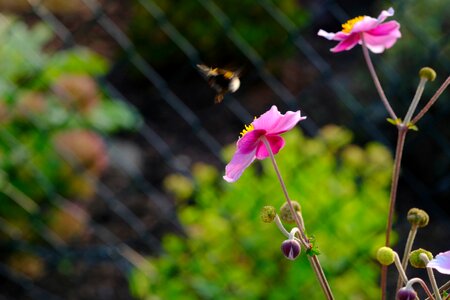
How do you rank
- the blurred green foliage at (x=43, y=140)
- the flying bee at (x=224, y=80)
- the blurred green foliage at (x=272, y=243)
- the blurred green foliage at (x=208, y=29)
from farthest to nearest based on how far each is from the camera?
the blurred green foliage at (x=208, y=29)
the blurred green foliage at (x=43, y=140)
the blurred green foliage at (x=272, y=243)
the flying bee at (x=224, y=80)

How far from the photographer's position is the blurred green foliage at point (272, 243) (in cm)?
182

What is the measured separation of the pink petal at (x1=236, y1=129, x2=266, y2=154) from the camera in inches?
27.1

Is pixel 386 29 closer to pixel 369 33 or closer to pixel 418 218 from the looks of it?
pixel 369 33

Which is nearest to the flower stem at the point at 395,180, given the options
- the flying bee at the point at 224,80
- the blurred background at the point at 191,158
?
the flying bee at the point at 224,80

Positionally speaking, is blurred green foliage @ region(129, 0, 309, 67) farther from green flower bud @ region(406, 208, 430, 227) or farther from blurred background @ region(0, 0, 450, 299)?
green flower bud @ region(406, 208, 430, 227)

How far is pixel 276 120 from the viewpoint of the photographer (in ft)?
2.25

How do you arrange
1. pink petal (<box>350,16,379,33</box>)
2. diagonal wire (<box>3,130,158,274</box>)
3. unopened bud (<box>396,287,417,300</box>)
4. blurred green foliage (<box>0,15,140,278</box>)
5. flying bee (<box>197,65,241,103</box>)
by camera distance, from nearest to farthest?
unopened bud (<box>396,287,417,300</box>) → pink petal (<box>350,16,379,33</box>) → flying bee (<box>197,65,241,103</box>) → diagonal wire (<box>3,130,158,274</box>) → blurred green foliage (<box>0,15,140,278</box>)

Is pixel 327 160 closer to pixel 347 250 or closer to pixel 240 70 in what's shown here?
pixel 347 250

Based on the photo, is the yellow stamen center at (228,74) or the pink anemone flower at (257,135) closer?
the pink anemone flower at (257,135)

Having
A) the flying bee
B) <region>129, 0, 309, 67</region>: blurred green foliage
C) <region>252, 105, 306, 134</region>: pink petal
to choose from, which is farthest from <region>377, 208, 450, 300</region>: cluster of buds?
<region>129, 0, 309, 67</region>: blurred green foliage

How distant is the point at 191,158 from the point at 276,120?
2793mm

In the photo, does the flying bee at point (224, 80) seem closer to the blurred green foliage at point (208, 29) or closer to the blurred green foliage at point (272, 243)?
the blurred green foliage at point (272, 243)

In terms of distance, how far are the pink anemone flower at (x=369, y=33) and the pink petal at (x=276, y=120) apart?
15 centimetres

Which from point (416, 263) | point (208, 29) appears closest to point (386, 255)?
point (416, 263)
